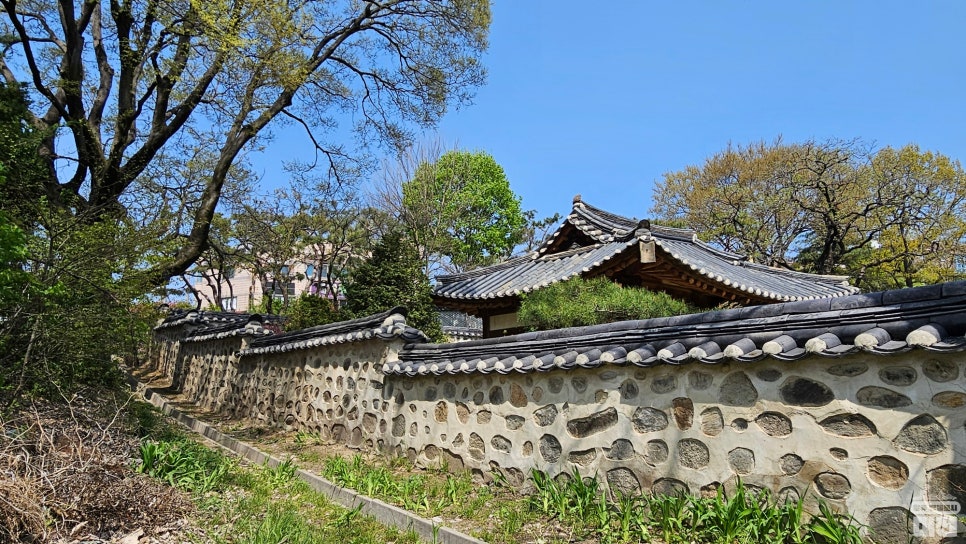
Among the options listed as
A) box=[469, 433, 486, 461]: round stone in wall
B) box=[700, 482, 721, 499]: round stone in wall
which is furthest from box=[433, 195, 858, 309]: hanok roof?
box=[700, 482, 721, 499]: round stone in wall

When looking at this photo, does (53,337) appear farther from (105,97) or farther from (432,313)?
(432,313)

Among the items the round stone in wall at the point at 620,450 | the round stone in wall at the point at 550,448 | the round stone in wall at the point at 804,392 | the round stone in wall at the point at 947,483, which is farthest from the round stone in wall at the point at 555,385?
the round stone in wall at the point at 947,483

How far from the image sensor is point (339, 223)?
25562 millimetres

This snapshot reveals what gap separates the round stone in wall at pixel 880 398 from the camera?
10.8 ft

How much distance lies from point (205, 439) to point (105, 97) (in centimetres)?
612

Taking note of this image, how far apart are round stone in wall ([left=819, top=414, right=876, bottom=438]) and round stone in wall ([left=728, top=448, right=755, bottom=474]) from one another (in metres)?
0.53

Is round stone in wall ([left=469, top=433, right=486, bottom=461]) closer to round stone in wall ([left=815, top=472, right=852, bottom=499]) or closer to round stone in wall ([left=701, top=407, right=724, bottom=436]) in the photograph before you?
round stone in wall ([left=701, top=407, right=724, bottom=436])

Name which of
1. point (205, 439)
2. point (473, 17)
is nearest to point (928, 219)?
point (473, 17)

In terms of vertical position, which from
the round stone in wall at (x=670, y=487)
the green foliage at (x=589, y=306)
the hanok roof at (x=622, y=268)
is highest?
the hanok roof at (x=622, y=268)

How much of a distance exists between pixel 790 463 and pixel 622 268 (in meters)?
5.47

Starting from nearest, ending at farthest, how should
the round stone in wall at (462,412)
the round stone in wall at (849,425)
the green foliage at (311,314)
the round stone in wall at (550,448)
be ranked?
the round stone in wall at (849,425)
the round stone in wall at (550,448)
the round stone in wall at (462,412)
the green foliage at (311,314)

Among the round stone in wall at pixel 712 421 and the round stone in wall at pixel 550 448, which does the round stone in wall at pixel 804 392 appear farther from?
the round stone in wall at pixel 550 448

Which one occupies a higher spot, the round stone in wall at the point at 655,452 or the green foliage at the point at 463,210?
the green foliage at the point at 463,210

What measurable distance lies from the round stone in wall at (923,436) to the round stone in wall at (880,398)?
0.12 m
